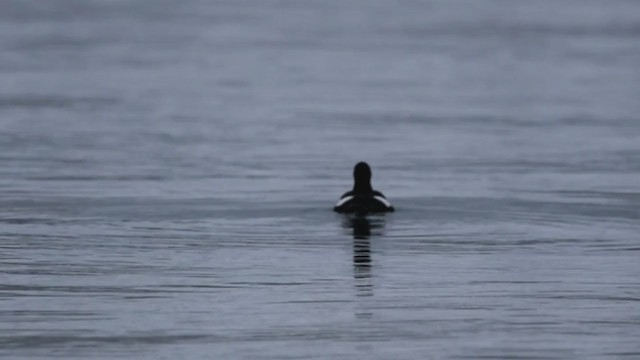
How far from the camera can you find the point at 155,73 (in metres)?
56.7

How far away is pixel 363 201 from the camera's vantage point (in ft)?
82.7

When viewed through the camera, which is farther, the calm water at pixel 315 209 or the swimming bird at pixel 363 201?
the swimming bird at pixel 363 201

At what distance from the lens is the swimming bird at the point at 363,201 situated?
25.2 metres

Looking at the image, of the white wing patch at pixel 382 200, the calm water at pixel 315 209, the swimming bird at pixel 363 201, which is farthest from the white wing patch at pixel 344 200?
the white wing patch at pixel 382 200

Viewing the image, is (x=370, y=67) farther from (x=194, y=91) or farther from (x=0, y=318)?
(x=0, y=318)

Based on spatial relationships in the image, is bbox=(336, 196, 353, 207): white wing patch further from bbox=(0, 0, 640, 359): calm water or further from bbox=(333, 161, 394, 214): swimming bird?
bbox=(0, 0, 640, 359): calm water

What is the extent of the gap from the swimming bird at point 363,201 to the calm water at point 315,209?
0.21 metres

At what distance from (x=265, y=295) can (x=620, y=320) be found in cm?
354

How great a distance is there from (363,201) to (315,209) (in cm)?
106

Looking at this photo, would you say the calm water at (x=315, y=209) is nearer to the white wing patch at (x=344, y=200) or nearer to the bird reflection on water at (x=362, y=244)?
the bird reflection on water at (x=362, y=244)

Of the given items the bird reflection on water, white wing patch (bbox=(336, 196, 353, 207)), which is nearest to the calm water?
the bird reflection on water

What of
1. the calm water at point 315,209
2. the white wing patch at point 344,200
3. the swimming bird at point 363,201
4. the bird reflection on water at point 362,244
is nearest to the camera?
the calm water at point 315,209

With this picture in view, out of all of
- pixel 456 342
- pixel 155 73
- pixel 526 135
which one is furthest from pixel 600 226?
pixel 155 73

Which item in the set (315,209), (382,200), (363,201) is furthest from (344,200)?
(315,209)
